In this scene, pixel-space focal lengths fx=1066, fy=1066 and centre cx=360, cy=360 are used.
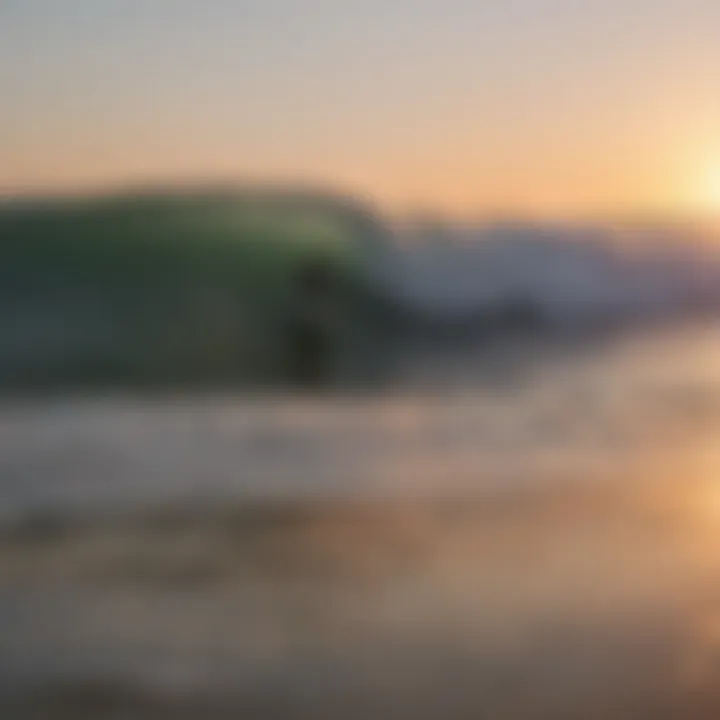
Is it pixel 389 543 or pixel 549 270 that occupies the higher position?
pixel 549 270

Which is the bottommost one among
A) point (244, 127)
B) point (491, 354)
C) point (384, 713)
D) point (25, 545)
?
point (384, 713)

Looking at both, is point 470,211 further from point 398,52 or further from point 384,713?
point 384,713

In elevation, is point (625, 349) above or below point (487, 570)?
above

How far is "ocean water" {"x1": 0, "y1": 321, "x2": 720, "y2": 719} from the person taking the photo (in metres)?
0.58

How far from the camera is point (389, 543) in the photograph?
0.64 m

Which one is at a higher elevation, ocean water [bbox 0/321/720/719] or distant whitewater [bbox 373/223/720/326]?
distant whitewater [bbox 373/223/720/326]

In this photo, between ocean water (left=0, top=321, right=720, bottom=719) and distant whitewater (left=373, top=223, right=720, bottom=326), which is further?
distant whitewater (left=373, top=223, right=720, bottom=326)

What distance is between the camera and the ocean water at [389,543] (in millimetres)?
580

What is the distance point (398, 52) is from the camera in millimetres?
662

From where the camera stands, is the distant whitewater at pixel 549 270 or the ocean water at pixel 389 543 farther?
the distant whitewater at pixel 549 270

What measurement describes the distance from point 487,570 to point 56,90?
15.3 inches

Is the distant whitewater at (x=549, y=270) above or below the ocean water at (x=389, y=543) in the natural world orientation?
above

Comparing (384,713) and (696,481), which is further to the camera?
(696,481)

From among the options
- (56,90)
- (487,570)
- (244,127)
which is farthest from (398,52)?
(487,570)
